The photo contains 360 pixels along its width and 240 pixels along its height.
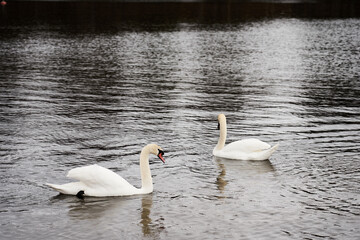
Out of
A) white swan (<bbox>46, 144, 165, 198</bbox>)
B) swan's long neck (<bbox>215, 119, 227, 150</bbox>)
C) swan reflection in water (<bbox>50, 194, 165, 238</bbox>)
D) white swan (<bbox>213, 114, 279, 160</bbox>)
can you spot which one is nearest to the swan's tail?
white swan (<bbox>213, 114, 279, 160</bbox>)

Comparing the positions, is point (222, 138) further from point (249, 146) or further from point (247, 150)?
point (249, 146)

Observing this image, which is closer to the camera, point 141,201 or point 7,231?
point 7,231

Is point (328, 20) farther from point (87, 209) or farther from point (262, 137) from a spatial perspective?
point (87, 209)

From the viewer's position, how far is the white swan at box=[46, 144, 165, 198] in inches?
556

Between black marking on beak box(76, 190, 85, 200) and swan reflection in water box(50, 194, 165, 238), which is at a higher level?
black marking on beak box(76, 190, 85, 200)

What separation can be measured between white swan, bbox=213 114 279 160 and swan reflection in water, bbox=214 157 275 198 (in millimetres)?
138

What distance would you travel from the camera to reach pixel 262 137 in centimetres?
2025

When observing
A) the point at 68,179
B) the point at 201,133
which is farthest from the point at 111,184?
the point at 201,133

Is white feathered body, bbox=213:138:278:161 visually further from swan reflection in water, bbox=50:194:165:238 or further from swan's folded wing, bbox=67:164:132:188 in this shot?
swan's folded wing, bbox=67:164:132:188

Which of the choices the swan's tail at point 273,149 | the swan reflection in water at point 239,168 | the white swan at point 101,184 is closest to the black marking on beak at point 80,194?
the white swan at point 101,184

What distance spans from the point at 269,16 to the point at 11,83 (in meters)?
64.2

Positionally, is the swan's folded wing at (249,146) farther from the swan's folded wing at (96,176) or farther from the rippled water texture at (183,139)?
the swan's folded wing at (96,176)

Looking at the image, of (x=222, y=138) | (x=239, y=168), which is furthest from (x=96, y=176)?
(x=222, y=138)

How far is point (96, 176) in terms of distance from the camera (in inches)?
557
